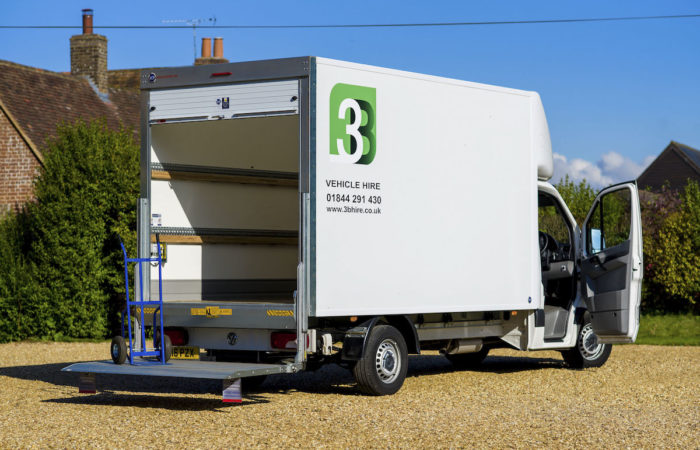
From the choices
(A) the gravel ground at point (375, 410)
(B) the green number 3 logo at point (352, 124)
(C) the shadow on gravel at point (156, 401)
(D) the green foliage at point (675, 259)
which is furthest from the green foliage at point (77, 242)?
(D) the green foliage at point (675, 259)

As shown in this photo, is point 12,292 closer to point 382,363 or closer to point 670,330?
point 382,363

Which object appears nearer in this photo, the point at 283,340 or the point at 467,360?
the point at 283,340

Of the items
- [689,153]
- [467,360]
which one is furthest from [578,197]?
[689,153]

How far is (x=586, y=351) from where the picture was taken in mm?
12445

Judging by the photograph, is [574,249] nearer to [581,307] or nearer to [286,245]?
[581,307]

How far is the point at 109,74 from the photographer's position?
3244 centimetres

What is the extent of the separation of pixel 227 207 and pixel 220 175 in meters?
0.37

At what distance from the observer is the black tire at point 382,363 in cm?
945

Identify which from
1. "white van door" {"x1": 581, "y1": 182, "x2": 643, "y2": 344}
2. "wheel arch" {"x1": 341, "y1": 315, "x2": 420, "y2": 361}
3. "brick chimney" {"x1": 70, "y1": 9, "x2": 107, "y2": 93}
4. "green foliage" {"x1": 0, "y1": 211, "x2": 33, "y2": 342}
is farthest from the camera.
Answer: "brick chimney" {"x1": 70, "y1": 9, "x2": 107, "y2": 93}

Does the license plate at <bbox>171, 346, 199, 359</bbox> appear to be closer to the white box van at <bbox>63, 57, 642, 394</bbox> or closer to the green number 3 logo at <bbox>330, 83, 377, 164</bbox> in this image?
the white box van at <bbox>63, 57, 642, 394</bbox>

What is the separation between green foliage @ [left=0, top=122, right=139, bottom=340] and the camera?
17.1 m

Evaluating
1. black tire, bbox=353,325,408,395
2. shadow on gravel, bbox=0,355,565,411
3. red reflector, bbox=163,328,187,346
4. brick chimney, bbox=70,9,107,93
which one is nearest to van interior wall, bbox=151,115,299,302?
red reflector, bbox=163,328,187,346

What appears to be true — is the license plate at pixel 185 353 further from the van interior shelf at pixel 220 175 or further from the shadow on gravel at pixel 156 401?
the van interior shelf at pixel 220 175

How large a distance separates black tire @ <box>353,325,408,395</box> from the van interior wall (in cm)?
153
